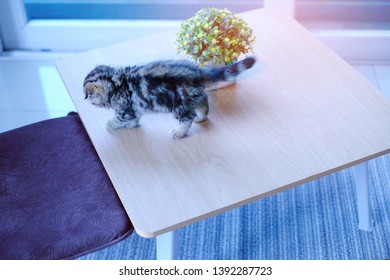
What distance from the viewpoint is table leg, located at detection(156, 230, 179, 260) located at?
128 centimetres

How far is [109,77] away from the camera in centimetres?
135

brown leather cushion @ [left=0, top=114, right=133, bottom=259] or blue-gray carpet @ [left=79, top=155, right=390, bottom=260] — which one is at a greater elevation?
brown leather cushion @ [left=0, top=114, right=133, bottom=259]

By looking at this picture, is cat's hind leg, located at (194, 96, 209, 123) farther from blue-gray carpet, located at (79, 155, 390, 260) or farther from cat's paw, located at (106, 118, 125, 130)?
blue-gray carpet, located at (79, 155, 390, 260)

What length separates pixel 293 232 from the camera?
172cm

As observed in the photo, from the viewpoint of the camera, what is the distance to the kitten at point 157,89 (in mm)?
1344

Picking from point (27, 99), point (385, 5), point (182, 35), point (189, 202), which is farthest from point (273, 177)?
point (385, 5)

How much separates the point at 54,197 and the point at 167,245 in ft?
0.92

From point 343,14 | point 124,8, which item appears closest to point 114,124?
point 124,8

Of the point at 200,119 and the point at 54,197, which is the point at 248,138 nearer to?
the point at 200,119

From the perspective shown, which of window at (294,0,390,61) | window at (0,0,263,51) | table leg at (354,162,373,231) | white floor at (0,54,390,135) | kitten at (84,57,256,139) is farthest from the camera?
window at (0,0,263,51)

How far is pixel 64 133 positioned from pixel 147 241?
42 centimetres

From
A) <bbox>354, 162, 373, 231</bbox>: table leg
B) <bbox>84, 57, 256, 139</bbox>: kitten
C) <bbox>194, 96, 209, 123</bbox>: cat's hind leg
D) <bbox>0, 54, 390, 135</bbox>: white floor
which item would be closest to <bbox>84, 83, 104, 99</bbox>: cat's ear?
<bbox>84, 57, 256, 139</bbox>: kitten

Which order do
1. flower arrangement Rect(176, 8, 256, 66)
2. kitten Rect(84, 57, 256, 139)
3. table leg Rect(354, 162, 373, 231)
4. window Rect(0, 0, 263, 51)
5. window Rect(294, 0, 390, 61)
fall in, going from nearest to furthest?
1. kitten Rect(84, 57, 256, 139)
2. flower arrangement Rect(176, 8, 256, 66)
3. table leg Rect(354, 162, 373, 231)
4. window Rect(294, 0, 390, 61)
5. window Rect(0, 0, 263, 51)

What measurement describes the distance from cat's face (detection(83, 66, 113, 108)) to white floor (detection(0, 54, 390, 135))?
0.85 metres
